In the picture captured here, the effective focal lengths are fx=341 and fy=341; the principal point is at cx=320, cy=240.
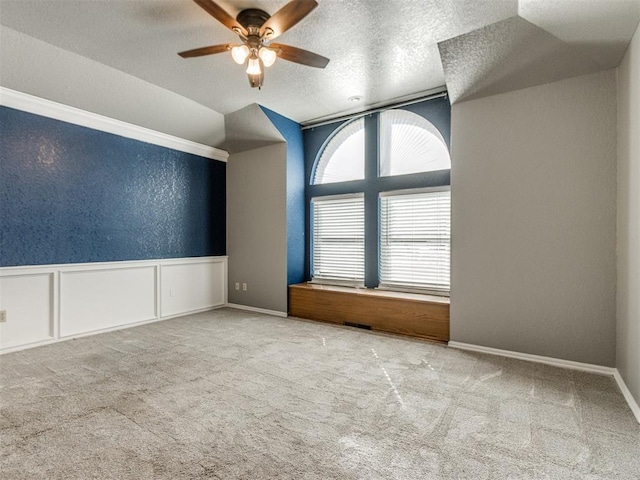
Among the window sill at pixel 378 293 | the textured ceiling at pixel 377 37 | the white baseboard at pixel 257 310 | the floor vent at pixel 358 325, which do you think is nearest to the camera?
the textured ceiling at pixel 377 37

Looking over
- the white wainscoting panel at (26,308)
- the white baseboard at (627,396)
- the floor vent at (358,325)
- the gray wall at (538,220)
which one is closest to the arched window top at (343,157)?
the gray wall at (538,220)

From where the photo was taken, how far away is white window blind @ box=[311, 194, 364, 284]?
Answer: 4832 mm

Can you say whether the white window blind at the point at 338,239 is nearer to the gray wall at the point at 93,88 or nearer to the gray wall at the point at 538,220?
the gray wall at the point at 538,220

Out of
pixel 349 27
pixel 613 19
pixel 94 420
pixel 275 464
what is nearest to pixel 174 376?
pixel 94 420

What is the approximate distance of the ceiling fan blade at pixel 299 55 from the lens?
2.61 m

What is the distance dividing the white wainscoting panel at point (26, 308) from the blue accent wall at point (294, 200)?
9.23ft

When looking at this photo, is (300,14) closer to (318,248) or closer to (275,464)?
(275,464)

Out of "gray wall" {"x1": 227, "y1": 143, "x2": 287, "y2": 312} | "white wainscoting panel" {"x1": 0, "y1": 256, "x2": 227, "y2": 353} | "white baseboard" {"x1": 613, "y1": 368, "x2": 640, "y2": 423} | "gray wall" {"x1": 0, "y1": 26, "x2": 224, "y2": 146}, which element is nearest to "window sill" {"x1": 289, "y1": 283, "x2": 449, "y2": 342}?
"gray wall" {"x1": 227, "y1": 143, "x2": 287, "y2": 312}

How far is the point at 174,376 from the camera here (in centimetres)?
281

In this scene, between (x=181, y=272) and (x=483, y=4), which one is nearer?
(x=483, y=4)

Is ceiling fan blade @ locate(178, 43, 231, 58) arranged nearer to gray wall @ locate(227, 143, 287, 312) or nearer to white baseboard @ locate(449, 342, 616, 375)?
gray wall @ locate(227, 143, 287, 312)

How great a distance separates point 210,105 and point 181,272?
7.86ft

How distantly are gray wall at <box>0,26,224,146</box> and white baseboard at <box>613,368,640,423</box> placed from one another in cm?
508

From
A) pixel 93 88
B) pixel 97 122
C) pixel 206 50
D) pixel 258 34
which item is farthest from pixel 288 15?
pixel 97 122
